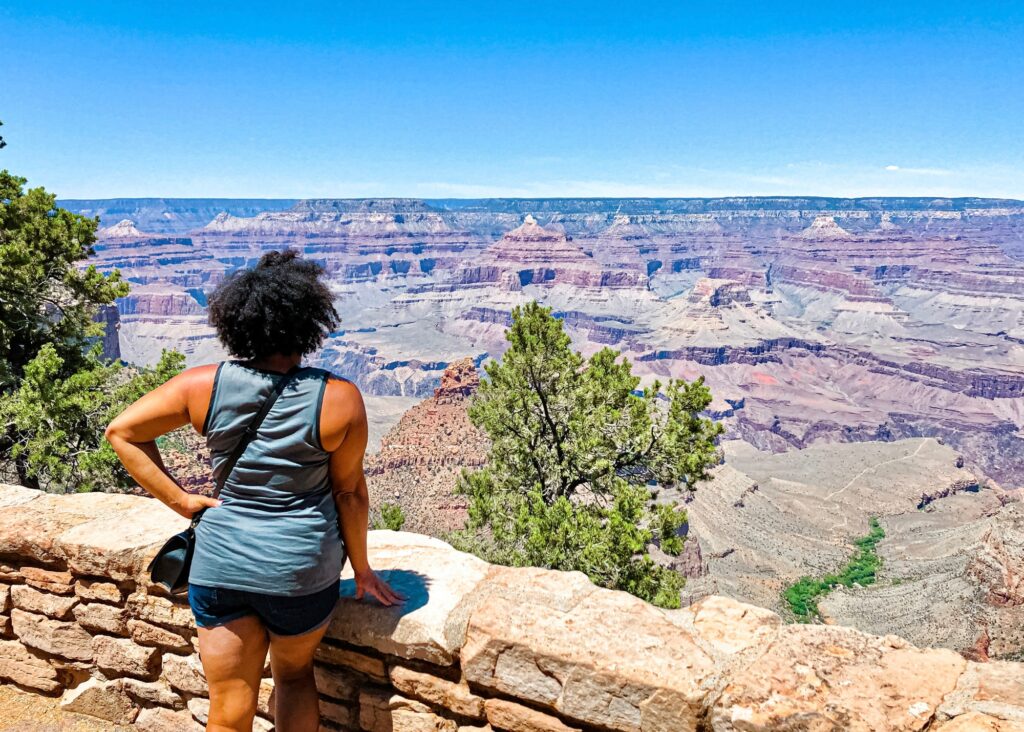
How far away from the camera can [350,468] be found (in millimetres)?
3125

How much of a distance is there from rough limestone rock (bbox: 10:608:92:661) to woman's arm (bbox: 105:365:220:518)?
1.97m

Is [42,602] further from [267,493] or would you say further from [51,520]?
[267,493]

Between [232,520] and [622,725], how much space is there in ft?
6.70

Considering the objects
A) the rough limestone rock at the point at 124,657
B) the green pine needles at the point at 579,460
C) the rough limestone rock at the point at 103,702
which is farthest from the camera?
the green pine needles at the point at 579,460

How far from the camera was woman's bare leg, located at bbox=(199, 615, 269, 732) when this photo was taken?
3.09m

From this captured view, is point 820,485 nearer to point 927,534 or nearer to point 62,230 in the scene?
point 927,534

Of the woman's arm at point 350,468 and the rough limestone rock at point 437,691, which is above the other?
the woman's arm at point 350,468

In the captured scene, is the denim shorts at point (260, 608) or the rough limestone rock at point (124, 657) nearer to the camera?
the denim shorts at point (260, 608)

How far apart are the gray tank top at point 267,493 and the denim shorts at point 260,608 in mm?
44

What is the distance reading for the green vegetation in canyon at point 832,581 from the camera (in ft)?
165

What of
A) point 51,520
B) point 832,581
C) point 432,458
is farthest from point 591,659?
point 832,581

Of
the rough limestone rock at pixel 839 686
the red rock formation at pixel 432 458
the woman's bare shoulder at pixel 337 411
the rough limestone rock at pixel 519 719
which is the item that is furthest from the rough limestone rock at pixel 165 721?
the red rock formation at pixel 432 458

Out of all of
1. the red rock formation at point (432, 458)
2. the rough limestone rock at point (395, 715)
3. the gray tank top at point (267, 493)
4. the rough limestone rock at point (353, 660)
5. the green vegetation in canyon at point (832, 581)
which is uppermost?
the gray tank top at point (267, 493)

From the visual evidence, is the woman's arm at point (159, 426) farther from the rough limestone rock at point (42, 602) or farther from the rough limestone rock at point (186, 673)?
the rough limestone rock at point (42, 602)
